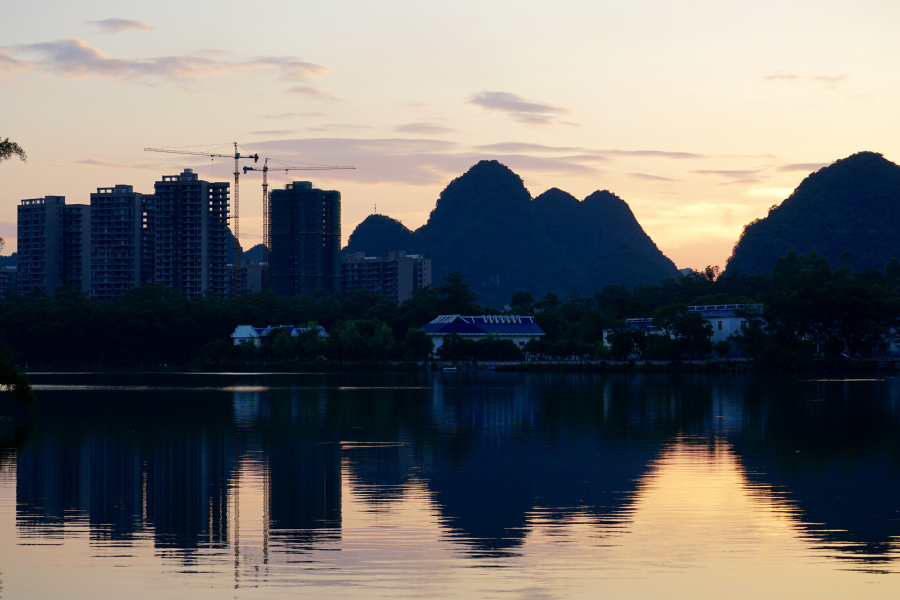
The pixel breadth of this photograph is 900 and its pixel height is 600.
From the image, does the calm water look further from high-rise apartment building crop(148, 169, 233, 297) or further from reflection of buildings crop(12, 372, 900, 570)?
high-rise apartment building crop(148, 169, 233, 297)

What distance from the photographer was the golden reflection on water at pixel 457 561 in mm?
11391

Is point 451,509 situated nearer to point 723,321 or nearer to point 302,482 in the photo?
point 302,482

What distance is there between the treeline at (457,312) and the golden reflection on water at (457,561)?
7861 centimetres

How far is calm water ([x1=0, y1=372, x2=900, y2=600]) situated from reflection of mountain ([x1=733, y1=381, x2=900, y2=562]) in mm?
82

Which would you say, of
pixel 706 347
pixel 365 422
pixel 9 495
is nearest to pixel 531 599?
pixel 9 495

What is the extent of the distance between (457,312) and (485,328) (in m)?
13.9

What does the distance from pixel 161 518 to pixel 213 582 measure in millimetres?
4567

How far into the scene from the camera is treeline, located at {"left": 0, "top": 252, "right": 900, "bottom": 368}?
90688 mm

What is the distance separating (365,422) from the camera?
3566 centimetres

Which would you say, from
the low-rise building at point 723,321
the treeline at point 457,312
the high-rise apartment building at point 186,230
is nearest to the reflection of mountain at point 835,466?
the treeline at point 457,312

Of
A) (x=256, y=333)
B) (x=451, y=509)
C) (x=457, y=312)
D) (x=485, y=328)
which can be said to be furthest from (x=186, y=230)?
(x=451, y=509)

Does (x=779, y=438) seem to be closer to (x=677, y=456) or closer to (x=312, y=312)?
(x=677, y=456)

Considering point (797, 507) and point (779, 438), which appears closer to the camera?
point (797, 507)

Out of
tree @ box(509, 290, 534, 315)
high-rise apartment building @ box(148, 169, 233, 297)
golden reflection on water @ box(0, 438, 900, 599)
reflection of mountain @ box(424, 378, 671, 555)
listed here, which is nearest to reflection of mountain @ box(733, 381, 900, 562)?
golden reflection on water @ box(0, 438, 900, 599)
